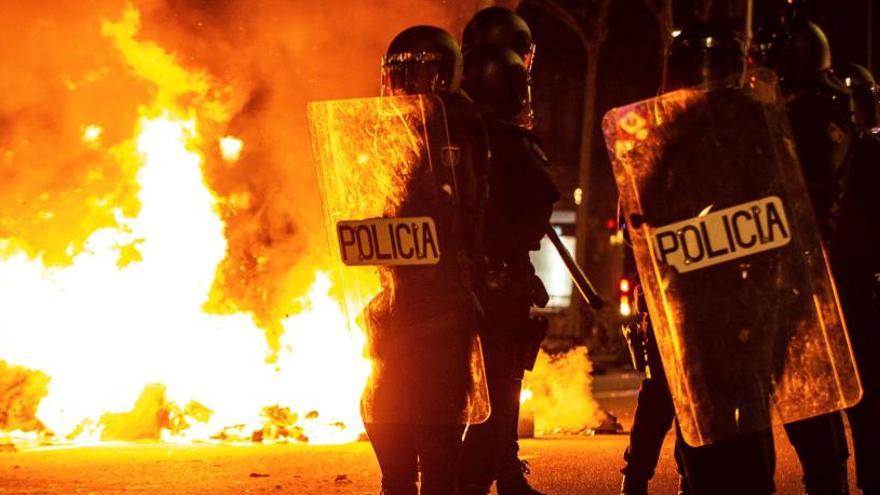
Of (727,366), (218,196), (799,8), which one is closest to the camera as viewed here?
(727,366)

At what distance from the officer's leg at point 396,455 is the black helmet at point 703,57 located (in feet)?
4.86

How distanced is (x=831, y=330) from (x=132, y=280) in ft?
21.1

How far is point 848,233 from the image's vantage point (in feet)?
17.4

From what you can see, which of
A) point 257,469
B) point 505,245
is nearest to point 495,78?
point 505,245

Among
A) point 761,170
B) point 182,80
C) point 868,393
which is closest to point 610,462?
point 868,393

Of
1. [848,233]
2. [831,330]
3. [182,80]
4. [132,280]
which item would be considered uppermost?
[182,80]

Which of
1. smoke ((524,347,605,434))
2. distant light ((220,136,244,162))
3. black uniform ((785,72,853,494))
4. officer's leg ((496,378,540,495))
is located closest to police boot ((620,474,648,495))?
officer's leg ((496,378,540,495))

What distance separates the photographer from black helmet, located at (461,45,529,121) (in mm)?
5645

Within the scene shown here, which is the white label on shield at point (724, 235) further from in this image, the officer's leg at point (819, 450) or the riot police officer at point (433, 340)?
the officer's leg at point (819, 450)

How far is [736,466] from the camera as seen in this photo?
4008 millimetres

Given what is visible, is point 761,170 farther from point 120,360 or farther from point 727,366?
point 120,360

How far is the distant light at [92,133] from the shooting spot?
9586mm

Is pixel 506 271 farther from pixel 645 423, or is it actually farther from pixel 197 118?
pixel 197 118

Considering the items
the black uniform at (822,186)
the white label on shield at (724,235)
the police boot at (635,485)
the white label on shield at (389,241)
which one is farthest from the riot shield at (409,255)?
the police boot at (635,485)
